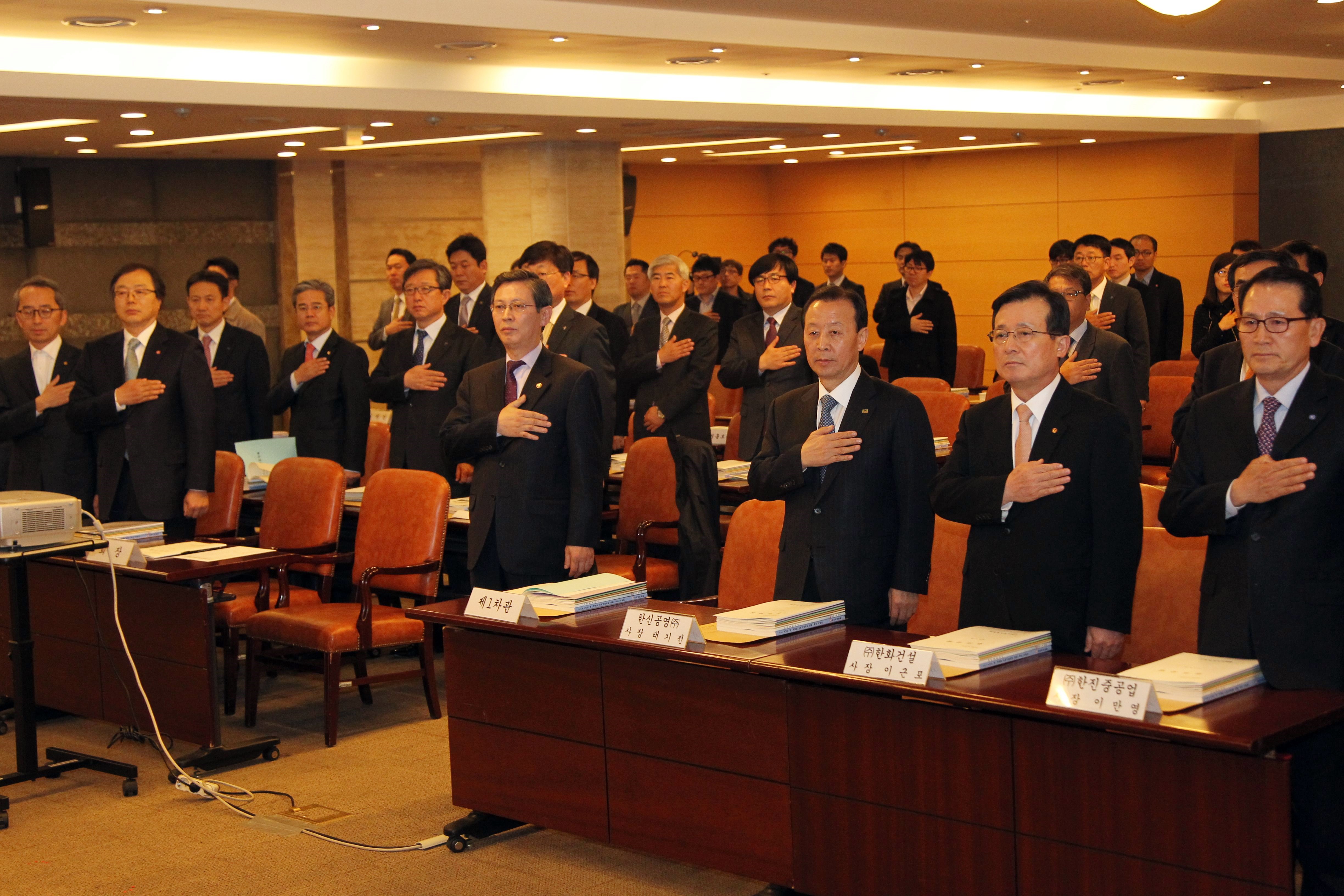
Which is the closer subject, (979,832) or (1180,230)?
(979,832)

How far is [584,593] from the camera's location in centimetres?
394

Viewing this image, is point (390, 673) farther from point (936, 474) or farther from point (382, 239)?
point (382, 239)

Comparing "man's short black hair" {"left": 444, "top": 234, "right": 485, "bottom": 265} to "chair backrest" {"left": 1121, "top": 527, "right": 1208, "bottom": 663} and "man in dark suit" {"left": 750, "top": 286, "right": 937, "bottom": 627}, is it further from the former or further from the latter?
"chair backrest" {"left": 1121, "top": 527, "right": 1208, "bottom": 663}

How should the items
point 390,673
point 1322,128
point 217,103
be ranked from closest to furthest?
point 390,673 < point 217,103 < point 1322,128

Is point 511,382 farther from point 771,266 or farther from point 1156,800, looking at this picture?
point 1156,800

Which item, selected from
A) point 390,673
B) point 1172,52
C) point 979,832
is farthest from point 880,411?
point 1172,52

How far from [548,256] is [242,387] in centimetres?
219

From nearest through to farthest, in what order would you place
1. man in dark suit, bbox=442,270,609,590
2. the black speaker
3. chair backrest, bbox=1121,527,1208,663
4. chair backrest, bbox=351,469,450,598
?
chair backrest, bbox=1121,527,1208,663 → man in dark suit, bbox=442,270,609,590 → chair backrest, bbox=351,469,450,598 → the black speaker

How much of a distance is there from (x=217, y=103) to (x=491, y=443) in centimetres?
461

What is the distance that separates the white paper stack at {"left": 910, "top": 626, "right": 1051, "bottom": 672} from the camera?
119 inches

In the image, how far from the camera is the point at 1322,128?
535 inches

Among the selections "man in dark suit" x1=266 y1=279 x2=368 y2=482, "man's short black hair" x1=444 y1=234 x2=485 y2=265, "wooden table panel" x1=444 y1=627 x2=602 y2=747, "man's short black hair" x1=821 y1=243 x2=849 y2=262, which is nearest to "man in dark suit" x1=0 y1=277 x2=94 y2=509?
"man in dark suit" x1=266 y1=279 x2=368 y2=482

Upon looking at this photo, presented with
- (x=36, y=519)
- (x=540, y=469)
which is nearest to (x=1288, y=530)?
(x=540, y=469)

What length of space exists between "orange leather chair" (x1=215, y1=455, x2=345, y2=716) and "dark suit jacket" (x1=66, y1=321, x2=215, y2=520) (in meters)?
0.30
